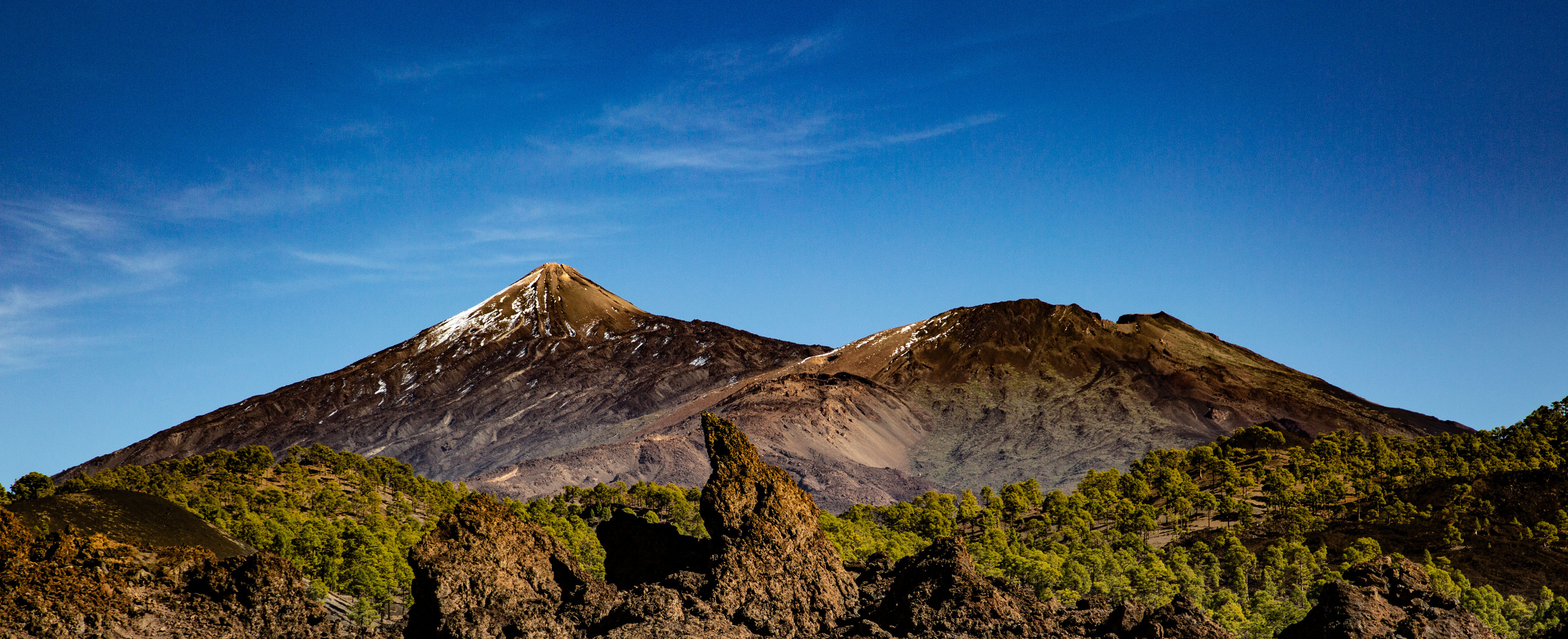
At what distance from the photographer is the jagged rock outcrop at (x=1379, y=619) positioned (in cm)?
2083

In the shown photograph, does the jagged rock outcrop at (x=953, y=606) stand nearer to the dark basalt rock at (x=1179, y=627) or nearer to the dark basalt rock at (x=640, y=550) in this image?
the dark basalt rock at (x=1179, y=627)

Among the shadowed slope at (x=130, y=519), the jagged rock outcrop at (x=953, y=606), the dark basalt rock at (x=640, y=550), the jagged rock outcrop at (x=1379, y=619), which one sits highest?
the shadowed slope at (x=130, y=519)

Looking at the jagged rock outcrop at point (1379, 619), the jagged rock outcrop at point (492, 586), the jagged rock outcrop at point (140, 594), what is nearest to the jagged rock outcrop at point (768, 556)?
the jagged rock outcrop at point (492, 586)

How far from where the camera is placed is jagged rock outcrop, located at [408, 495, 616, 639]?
70.5 ft

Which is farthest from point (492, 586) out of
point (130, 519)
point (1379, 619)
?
point (130, 519)

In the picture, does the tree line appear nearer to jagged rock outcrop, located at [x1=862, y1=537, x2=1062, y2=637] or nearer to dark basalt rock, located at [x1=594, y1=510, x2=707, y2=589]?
dark basalt rock, located at [x1=594, y1=510, x2=707, y2=589]

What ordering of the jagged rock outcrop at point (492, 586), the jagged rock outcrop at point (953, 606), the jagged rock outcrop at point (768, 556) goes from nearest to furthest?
the jagged rock outcrop at point (953, 606) → the jagged rock outcrop at point (492, 586) → the jagged rock outcrop at point (768, 556)

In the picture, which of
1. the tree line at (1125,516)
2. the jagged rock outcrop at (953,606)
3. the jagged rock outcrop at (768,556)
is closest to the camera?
the jagged rock outcrop at (953,606)

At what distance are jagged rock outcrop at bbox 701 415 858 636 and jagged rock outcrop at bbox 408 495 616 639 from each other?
225 cm

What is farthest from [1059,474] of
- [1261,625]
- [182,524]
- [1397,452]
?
[182,524]

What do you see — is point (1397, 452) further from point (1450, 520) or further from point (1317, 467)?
point (1450, 520)

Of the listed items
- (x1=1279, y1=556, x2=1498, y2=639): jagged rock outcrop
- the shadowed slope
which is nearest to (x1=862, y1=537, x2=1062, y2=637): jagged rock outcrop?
(x1=1279, y1=556, x2=1498, y2=639): jagged rock outcrop

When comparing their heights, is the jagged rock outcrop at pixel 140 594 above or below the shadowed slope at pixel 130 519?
below

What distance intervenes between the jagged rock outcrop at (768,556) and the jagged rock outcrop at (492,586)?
225 cm
